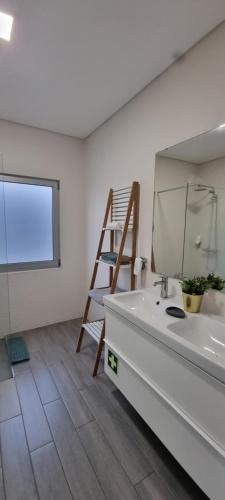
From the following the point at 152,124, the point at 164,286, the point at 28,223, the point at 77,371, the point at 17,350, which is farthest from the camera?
the point at 28,223

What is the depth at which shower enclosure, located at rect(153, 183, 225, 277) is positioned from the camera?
1277mm

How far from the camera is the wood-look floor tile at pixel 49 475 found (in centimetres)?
109

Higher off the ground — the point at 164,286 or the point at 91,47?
the point at 91,47

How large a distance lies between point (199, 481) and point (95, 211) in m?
2.32

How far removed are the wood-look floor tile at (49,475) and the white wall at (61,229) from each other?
1.57 metres

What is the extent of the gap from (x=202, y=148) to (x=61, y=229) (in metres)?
1.93

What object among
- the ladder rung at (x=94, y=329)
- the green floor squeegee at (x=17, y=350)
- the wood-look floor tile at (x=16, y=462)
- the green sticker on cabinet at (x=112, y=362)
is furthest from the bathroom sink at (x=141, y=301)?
the green floor squeegee at (x=17, y=350)

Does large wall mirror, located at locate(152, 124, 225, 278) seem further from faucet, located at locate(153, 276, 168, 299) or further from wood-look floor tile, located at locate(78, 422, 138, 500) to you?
wood-look floor tile, located at locate(78, 422, 138, 500)

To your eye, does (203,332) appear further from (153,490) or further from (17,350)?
(17,350)

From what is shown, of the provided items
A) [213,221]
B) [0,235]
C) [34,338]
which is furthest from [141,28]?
[34,338]

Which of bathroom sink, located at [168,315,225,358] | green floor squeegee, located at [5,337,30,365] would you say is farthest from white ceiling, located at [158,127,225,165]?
green floor squeegee, located at [5,337,30,365]

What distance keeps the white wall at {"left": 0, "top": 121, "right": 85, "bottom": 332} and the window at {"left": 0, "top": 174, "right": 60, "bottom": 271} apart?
0.27 feet

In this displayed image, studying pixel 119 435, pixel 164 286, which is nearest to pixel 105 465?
pixel 119 435

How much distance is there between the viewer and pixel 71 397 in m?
1.70
